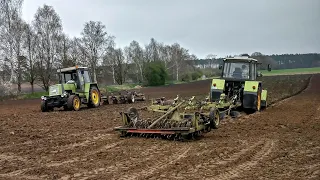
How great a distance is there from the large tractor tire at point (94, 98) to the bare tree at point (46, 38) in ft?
63.2

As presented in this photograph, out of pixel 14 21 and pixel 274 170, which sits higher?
pixel 14 21

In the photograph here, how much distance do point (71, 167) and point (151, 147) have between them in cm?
193

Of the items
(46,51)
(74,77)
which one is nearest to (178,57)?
(46,51)

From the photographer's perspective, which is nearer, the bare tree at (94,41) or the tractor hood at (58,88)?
the tractor hood at (58,88)

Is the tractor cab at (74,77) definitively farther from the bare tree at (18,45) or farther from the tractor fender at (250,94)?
the bare tree at (18,45)

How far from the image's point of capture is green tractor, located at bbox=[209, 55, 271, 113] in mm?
12867

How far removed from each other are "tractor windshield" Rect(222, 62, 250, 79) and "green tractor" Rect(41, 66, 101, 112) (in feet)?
22.0

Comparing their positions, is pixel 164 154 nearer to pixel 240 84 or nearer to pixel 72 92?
pixel 240 84

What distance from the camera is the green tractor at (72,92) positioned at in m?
15.9

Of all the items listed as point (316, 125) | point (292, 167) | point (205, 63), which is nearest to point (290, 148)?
point (292, 167)

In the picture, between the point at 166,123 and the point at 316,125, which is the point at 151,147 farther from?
the point at 316,125

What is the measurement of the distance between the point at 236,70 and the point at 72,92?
7662 mm

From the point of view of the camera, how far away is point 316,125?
977 cm

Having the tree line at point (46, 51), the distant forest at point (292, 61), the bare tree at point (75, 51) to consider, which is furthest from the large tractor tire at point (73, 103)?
the distant forest at point (292, 61)
